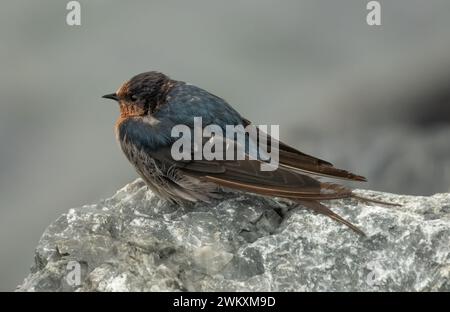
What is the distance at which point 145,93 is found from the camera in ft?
21.8

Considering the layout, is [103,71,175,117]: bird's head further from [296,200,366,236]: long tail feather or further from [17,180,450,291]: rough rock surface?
[296,200,366,236]: long tail feather

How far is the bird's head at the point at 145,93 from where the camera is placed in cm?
661

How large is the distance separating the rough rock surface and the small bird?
145mm

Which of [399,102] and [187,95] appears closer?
[187,95]

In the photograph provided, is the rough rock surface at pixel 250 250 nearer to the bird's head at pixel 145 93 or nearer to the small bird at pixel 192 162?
the small bird at pixel 192 162

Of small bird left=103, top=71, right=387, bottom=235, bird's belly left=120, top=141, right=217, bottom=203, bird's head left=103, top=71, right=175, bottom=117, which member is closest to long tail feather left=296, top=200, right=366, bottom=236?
small bird left=103, top=71, right=387, bottom=235

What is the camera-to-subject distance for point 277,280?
529 cm

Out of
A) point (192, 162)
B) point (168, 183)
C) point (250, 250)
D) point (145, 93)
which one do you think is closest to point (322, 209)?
point (250, 250)

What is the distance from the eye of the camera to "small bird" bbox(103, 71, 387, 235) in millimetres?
5824
